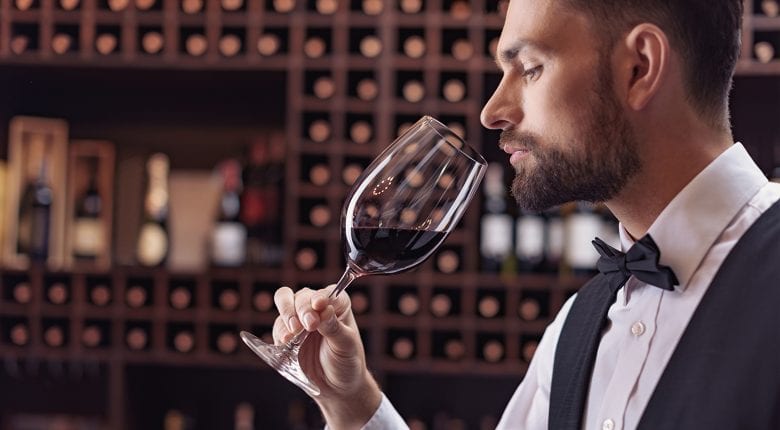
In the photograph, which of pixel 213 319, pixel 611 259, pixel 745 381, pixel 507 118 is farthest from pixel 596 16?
pixel 213 319

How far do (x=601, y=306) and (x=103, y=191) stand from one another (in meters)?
1.90

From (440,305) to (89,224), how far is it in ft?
3.27

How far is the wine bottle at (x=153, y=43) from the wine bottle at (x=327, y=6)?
0.42m

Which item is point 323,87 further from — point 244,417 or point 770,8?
point 770,8

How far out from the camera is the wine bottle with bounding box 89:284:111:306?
2508 millimetres

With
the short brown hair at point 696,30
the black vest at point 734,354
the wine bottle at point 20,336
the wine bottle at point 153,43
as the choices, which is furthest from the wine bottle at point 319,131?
the black vest at point 734,354

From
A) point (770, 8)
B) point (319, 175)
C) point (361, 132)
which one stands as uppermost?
point (770, 8)

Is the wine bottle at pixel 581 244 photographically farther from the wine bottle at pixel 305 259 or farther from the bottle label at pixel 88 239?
the bottle label at pixel 88 239

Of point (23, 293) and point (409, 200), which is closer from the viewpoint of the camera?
point (409, 200)

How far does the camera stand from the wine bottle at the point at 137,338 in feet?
8.16

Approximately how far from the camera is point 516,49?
3.31 ft

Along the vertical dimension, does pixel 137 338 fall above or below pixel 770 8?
below

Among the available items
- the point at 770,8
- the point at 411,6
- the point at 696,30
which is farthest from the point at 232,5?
the point at 696,30

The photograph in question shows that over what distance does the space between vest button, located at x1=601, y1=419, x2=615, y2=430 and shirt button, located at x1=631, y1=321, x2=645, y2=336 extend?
0.09 metres
